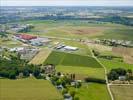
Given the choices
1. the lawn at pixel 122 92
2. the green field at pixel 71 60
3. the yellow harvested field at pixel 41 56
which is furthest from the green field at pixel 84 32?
the lawn at pixel 122 92

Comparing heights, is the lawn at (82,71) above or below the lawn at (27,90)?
below

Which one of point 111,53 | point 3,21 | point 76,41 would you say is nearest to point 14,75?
point 111,53

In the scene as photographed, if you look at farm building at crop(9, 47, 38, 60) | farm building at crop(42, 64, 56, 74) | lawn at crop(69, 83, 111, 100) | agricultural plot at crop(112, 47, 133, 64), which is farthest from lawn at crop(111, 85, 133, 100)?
farm building at crop(9, 47, 38, 60)

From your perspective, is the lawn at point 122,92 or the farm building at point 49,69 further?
the farm building at point 49,69

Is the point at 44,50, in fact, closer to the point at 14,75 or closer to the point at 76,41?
the point at 76,41

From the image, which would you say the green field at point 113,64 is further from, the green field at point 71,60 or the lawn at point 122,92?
the lawn at point 122,92

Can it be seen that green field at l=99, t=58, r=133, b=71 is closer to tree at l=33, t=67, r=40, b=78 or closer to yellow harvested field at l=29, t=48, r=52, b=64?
yellow harvested field at l=29, t=48, r=52, b=64

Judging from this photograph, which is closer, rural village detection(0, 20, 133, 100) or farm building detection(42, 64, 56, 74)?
rural village detection(0, 20, 133, 100)

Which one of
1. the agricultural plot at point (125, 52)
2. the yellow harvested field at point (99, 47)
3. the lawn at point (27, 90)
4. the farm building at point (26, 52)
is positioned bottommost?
the yellow harvested field at point (99, 47)
